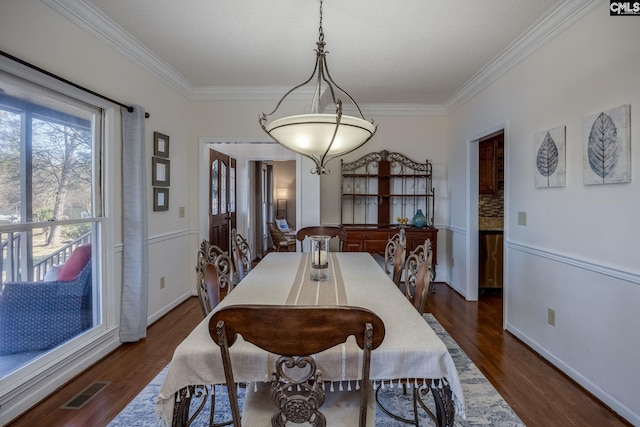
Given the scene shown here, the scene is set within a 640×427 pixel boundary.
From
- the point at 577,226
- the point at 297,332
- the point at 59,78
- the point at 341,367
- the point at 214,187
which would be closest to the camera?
the point at 297,332

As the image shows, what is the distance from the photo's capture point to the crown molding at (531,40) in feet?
7.48

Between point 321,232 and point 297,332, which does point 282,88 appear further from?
point 297,332

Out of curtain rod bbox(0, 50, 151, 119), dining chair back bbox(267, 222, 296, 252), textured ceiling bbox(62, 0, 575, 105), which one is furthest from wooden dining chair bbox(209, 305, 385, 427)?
dining chair back bbox(267, 222, 296, 252)

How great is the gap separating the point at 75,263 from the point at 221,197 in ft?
9.37

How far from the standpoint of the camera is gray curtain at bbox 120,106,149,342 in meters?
2.86

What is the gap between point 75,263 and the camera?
8.09 feet

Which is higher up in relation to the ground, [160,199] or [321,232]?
[160,199]

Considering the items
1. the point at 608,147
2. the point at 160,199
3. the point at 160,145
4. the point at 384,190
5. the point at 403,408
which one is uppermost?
A: the point at 160,145

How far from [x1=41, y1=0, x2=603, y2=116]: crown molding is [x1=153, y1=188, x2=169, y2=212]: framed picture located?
1.17 m

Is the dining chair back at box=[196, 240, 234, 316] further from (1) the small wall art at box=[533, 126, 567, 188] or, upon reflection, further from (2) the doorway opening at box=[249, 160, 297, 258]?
(2) the doorway opening at box=[249, 160, 297, 258]

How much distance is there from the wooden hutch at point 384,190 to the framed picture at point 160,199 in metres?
2.30

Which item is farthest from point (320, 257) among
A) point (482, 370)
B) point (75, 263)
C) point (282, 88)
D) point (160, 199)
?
point (282, 88)

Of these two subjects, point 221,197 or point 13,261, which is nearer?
point 13,261

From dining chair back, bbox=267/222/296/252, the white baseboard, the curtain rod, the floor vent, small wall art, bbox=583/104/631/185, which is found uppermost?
the curtain rod
